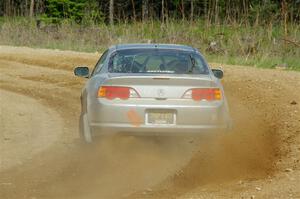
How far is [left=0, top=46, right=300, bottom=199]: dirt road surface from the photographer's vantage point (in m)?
7.46

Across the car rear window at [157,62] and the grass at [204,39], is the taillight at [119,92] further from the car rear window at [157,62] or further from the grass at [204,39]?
the grass at [204,39]

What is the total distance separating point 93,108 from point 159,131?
2.94 feet

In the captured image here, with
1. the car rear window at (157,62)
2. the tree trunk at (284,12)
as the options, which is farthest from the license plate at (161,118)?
the tree trunk at (284,12)

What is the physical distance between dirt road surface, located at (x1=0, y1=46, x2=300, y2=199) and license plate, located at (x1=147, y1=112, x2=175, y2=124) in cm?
50

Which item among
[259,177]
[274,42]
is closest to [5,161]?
[259,177]

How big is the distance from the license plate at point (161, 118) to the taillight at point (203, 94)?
30cm

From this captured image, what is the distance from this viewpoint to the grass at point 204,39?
22.9 meters

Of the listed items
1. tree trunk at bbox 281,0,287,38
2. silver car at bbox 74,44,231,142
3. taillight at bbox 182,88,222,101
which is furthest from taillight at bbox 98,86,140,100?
tree trunk at bbox 281,0,287,38

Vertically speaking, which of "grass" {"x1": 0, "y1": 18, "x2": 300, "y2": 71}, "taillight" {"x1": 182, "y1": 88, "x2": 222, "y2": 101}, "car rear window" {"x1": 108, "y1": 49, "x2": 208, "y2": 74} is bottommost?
"grass" {"x1": 0, "y1": 18, "x2": 300, "y2": 71}

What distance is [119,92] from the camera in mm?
8820

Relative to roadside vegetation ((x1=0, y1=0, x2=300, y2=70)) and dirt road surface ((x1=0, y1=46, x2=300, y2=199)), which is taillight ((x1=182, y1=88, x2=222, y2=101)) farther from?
roadside vegetation ((x1=0, y1=0, x2=300, y2=70))

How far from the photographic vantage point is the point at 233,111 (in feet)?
44.6

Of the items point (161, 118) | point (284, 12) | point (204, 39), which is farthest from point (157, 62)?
point (204, 39)

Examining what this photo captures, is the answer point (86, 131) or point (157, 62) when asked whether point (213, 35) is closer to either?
point (157, 62)
